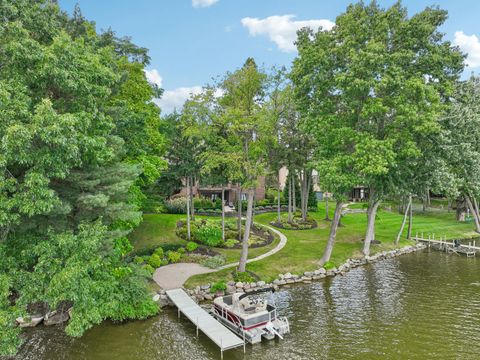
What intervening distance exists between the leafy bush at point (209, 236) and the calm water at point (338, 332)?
9.69 m

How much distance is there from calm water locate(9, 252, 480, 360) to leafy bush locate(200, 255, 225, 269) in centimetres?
568

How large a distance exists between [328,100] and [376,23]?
6.17 meters

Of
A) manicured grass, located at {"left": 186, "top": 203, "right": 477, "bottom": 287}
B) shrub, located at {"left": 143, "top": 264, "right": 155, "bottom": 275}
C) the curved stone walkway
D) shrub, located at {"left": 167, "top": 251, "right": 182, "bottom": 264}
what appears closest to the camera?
the curved stone walkway

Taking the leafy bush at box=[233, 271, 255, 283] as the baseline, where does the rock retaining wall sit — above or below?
below

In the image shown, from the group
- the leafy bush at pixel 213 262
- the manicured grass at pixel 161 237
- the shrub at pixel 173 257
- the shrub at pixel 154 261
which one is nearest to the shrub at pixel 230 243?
the manicured grass at pixel 161 237

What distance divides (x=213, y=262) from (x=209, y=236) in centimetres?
533

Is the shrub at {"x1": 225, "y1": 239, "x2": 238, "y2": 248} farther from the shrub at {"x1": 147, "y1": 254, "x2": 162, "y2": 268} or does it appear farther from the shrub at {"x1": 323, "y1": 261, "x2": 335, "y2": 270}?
the shrub at {"x1": 323, "y1": 261, "x2": 335, "y2": 270}

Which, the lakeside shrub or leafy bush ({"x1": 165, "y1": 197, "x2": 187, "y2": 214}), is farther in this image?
leafy bush ({"x1": 165, "y1": 197, "x2": 187, "y2": 214})

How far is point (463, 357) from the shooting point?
1409 centimetres

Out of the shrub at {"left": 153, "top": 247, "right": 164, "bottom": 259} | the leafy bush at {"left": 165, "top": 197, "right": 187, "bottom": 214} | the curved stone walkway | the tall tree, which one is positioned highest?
the tall tree

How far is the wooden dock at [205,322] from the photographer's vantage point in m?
14.7

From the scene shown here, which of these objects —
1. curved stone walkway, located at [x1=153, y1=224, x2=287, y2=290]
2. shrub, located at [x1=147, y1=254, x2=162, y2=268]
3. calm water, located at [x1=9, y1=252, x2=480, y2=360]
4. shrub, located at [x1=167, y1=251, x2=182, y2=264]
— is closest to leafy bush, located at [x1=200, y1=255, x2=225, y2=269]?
curved stone walkway, located at [x1=153, y1=224, x2=287, y2=290]

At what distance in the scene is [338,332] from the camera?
16.3m

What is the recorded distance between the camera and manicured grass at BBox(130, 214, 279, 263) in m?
28.7
